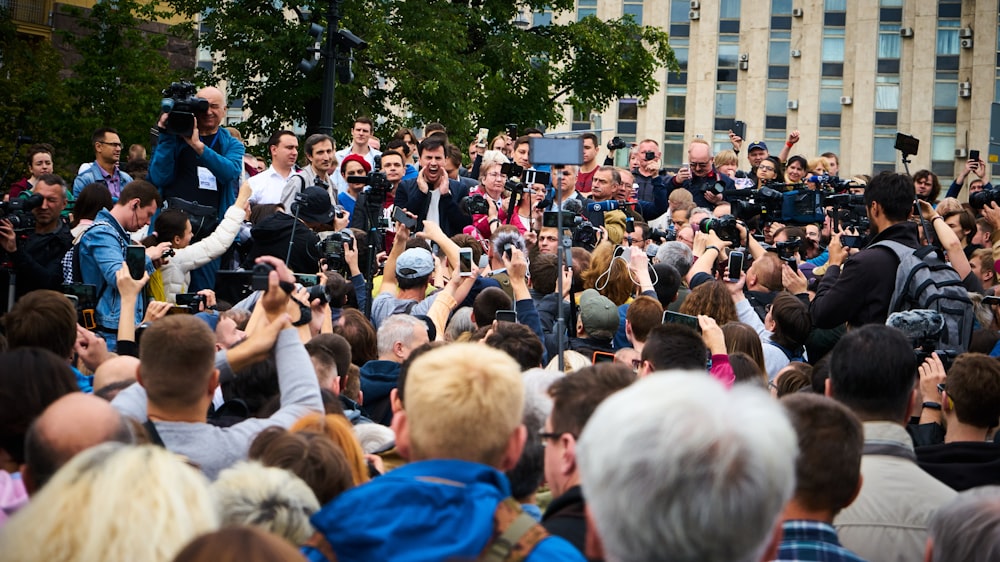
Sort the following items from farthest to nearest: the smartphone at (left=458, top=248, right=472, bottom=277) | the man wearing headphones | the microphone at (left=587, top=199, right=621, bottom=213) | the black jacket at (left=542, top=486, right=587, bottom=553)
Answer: the microphone at (left=587, top=199, right=621, bottom=213) → the smartphone at (left=458, top=248, right=472, bottom=277) → the man wearing headphones → the black jacket at (left=542, top=486, right=587, bottom=553)

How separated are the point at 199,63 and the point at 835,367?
61339 millimetres

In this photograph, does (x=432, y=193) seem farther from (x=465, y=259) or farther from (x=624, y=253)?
(x=624, y=253)

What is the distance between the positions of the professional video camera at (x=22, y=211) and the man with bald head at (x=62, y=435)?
582cm

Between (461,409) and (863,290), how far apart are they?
15.9 ft

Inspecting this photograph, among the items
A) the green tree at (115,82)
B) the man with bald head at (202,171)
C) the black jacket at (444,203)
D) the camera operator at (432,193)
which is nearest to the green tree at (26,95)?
the green tree at (115,82)

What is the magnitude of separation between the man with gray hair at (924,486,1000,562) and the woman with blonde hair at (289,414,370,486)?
181 cm

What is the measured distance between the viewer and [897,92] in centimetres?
5066

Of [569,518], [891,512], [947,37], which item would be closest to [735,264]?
[891,512]

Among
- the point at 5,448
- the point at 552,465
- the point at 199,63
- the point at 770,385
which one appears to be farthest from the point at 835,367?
the point at 199,63

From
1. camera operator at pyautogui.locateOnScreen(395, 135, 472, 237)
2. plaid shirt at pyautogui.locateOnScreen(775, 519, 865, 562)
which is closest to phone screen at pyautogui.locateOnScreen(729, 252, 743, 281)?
camera operator at pyautogui.locateOnScreen(395, 135, 472, 237)

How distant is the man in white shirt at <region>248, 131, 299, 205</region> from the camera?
38.1 ft

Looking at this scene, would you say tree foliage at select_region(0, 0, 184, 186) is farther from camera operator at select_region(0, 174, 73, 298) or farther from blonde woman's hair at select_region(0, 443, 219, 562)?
blonde woman's hair at select_region(0, 443, 219, 562)

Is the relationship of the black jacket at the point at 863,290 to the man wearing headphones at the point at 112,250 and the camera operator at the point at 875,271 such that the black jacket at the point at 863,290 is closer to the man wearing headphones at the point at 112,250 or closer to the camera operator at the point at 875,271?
the camera operator at the point at 875,271

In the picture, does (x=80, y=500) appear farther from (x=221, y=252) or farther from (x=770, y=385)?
(x=221, y=252)
